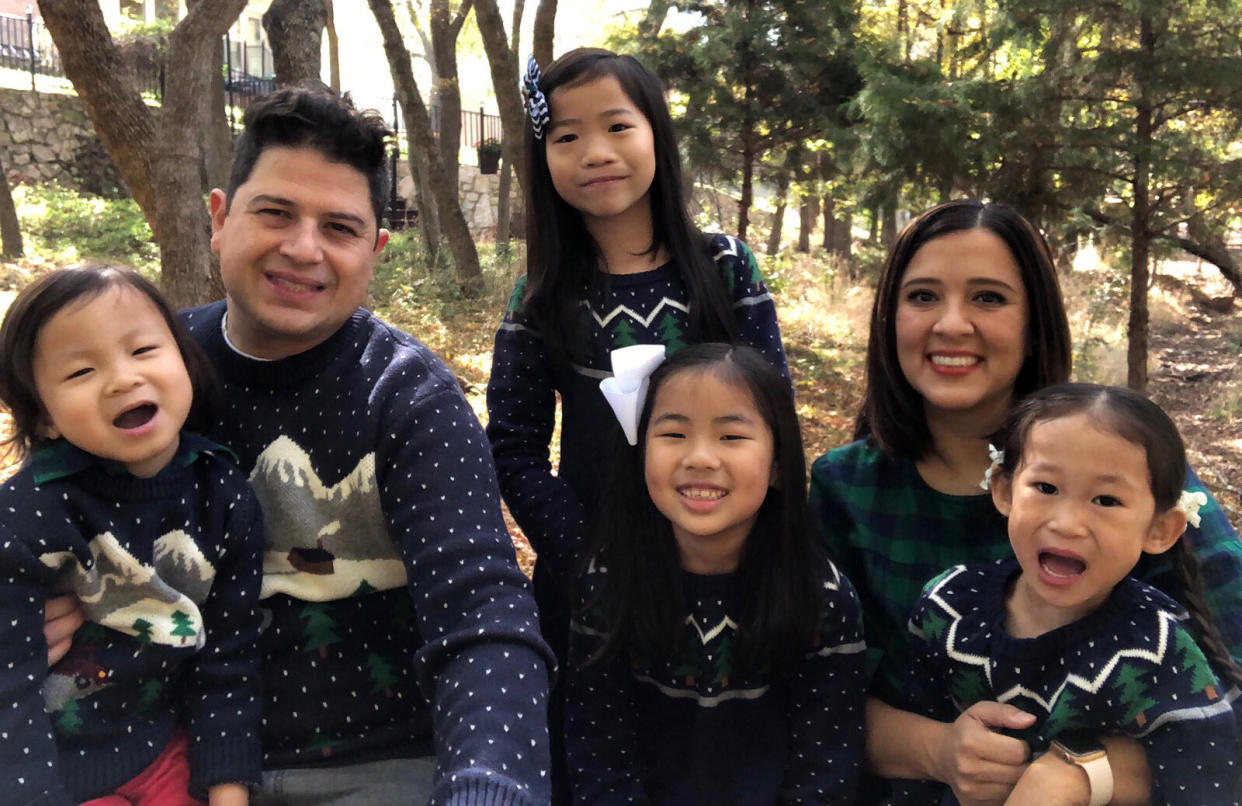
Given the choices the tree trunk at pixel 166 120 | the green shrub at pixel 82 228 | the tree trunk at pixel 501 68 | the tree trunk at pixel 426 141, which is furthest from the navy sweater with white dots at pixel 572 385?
the green shrub at pixel 82 228

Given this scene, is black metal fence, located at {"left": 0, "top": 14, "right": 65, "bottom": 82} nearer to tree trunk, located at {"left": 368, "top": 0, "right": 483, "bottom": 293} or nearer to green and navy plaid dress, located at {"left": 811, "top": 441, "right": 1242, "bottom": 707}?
tree trunk, located at {"left": 368, "top": 0, "right": 483, "bottom": 293}

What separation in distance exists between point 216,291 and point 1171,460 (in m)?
4.21

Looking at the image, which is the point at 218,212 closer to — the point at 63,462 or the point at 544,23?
the point at 63,462

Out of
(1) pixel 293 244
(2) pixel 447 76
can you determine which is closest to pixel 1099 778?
(1) pixel 293 244

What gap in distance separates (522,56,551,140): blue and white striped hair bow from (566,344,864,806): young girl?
2.54 ft

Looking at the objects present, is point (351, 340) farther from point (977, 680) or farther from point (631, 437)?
point (977, 680)

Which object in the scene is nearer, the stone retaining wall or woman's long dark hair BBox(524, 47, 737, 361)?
woman's long dark hair BBox(524, 47, 737, 361)

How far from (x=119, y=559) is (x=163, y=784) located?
419 millimetres

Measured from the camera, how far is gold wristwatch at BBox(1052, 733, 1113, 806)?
1704 mm

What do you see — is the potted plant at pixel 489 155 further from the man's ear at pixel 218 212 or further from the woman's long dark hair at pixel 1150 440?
the woman's long dark hair at pixel 1150 440

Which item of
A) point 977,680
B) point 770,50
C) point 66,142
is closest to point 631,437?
point 977,680

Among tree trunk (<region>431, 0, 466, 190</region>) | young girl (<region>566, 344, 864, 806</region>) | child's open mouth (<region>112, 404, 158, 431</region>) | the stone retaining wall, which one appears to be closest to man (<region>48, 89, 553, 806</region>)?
child's open mouth (<region>112, 404, 158, 431</region>)

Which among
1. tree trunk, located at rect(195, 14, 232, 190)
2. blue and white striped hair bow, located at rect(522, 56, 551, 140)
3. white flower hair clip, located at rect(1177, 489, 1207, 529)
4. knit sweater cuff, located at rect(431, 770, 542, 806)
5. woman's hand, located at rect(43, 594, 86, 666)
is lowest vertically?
knit sweater cuff, located at rect(431, 770, 542, 806)

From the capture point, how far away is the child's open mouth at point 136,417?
1743 millimetres
